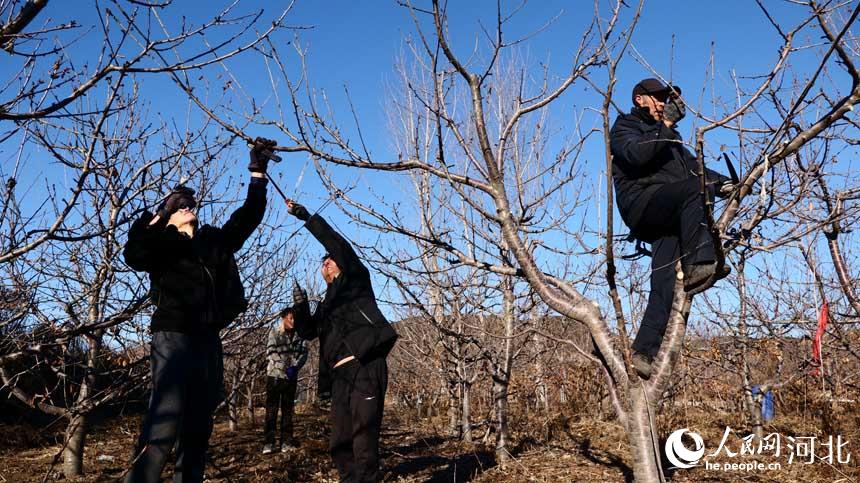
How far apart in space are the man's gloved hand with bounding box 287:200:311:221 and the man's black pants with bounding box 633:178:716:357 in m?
1.94

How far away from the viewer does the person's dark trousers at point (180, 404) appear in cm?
270

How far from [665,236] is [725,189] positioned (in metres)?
0.36

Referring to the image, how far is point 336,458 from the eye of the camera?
143 inches

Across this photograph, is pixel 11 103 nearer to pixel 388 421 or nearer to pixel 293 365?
pixel 293 365

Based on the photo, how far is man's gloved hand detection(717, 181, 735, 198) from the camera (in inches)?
93.0

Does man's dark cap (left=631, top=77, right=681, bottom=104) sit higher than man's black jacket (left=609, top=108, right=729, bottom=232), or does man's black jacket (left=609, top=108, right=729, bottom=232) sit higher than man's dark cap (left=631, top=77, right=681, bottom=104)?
man's dark cap (left=631, top=77, right=681, bottom=104)

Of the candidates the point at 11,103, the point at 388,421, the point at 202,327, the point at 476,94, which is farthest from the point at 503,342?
the point at 388,421

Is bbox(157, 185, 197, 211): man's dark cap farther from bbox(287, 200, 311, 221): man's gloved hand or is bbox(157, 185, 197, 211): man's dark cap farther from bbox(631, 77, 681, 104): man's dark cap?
→ bbox(631, 77, 681, 104): man's dark cap

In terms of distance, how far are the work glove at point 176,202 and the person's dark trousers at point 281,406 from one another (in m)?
4.53

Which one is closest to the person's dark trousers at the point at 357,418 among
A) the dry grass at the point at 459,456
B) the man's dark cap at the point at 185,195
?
the dry grass at the point at 459,456

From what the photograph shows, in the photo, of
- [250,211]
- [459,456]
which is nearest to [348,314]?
[250,211]
